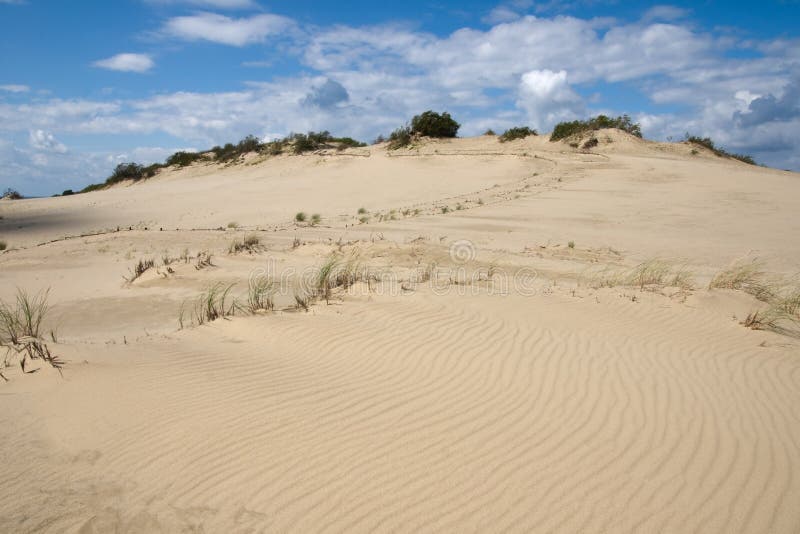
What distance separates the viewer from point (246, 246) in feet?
36.0

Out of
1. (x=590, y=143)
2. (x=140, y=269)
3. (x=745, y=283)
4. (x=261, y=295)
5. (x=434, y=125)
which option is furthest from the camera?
(x=434, y=125)

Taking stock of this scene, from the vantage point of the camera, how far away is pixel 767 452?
3.47 m

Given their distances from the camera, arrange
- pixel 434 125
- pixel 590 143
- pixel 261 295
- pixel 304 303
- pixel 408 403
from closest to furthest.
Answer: pixel 408 403 < pixel 304 303 < pixel 261 295 < pixel 590 143 < pixel 434 125

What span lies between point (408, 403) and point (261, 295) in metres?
4.10

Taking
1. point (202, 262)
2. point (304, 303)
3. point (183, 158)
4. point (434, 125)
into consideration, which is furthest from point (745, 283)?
point (183, 158)

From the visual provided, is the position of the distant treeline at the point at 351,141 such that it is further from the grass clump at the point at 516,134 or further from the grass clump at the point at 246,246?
the grass clump at the point at 246,246

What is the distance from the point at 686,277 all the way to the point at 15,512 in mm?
9065

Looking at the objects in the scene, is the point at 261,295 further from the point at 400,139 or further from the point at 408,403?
the point at 400,139

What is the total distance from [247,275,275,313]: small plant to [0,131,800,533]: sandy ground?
27 cm

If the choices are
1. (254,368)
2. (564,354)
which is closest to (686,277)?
(564,354)

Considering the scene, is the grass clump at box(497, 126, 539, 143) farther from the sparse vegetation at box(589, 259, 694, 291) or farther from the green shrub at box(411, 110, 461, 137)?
the sparse vegetation at box(589, 259, 694, 291)

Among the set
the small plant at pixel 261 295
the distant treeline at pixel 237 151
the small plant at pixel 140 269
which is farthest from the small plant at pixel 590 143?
the small plant at pixel 140 269

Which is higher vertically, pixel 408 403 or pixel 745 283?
pixel 745 283

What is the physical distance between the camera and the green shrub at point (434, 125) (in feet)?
108
